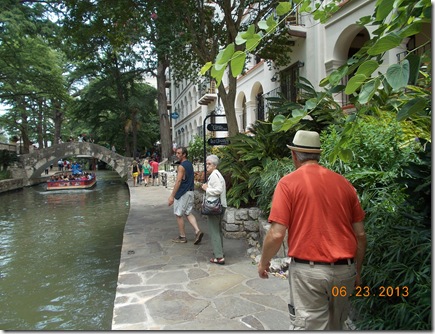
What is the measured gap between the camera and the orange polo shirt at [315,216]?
2311 millimetres

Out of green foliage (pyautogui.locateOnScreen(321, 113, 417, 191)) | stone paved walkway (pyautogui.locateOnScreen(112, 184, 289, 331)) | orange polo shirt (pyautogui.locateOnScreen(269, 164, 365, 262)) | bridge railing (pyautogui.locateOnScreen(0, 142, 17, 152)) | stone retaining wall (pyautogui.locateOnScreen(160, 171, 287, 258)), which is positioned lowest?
stone paved walkway (pyautogui.locateOnScreen(112, 184, 289, 331))

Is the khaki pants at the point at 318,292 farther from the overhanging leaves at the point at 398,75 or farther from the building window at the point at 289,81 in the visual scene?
the building window at the point at 289,81

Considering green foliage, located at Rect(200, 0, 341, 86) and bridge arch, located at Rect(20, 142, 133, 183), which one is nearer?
green foliage, located at Rect(200, 0, 341, 86)

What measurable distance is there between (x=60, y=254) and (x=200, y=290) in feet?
16.1

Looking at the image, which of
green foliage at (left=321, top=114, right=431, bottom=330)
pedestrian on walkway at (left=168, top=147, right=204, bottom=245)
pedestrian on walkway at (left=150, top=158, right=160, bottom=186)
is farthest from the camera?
pedestrian on walkway at (left=150, top=158, right=160, bottom=186)

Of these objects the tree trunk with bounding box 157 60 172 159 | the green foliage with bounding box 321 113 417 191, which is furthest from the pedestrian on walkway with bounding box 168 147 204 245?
the tree trunk with bounding box 157 60 172 159

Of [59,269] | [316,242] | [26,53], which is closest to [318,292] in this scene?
[316,242]

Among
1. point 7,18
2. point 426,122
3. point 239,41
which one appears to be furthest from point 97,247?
point 7,18

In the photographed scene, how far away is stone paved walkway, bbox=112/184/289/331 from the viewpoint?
3656mm

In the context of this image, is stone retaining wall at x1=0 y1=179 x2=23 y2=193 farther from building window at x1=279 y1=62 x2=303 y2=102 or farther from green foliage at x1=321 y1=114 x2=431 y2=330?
green foliage at x1=321 y1=114 x2=431 y2=330

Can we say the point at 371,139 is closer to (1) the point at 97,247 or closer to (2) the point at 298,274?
(2) the point at 298,274

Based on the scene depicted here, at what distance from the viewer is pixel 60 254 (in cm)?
805

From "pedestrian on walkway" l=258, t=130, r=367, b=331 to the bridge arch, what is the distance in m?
25.4

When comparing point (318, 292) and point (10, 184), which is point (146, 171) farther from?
point (318, 292)
